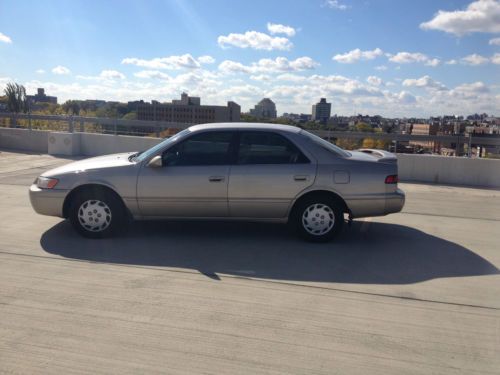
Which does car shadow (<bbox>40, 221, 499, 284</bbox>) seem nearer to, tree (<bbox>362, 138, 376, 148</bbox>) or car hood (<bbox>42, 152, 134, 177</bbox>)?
car hood (<bbox>42, 152, 134, 177</bbox>)

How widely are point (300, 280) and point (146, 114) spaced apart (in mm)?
14835

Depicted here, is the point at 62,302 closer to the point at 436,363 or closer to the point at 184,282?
the point at 184,282

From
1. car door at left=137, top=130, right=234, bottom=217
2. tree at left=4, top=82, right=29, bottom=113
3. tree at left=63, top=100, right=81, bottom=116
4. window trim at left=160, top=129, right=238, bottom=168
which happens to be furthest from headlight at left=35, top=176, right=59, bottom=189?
tree at left=4, top=82, right=29, bottom=113

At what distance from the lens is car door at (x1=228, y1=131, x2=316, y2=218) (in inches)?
215

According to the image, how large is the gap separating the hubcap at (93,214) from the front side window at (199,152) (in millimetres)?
937

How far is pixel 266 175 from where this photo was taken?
17.9 ft

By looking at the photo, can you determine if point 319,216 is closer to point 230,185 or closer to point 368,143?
point 230,185

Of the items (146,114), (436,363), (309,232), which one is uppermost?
(146,114)

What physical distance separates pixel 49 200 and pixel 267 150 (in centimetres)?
272

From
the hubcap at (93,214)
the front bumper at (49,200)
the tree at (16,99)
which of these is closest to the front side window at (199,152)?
the hubcap at (93,214)

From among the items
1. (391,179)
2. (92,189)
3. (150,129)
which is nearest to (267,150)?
(391,179)

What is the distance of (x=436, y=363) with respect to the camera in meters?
3.06

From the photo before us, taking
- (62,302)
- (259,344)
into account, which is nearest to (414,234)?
(259,344)

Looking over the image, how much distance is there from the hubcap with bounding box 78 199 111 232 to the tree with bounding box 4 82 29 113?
21860 millimetres
